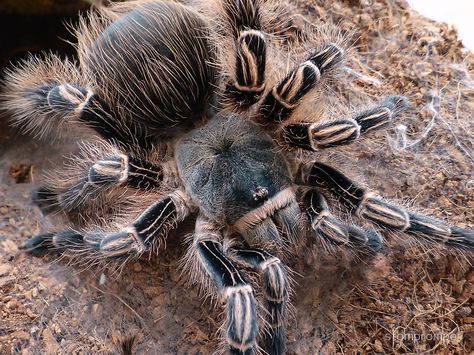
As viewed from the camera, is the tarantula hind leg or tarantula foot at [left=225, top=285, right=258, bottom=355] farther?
the tarantula hind leg

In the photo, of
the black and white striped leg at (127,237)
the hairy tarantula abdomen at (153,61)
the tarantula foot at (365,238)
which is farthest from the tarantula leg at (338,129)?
the black and white striped leg at (127,237)

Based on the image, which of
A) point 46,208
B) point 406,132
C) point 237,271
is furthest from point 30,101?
point 406,132

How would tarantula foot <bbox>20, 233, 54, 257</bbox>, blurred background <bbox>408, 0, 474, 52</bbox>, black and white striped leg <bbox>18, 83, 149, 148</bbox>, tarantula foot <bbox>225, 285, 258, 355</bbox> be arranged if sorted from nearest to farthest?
tarantula foot <bbox>225, 285, 258, 355</bbox>
black and white striped leg <bbox>18, 83, 149, 148</bbox>
tarantula foot <bbox>20, 233, 54, 257</bbox>
blurred background <bbox>408, 0, 474, 52</bbox>

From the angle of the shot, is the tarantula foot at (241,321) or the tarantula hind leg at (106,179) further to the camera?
the tarantula hind leg at (106,179)

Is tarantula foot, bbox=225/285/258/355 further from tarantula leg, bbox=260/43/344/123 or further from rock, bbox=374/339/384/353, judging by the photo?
tarantula leg, bbox=260/43/344/123

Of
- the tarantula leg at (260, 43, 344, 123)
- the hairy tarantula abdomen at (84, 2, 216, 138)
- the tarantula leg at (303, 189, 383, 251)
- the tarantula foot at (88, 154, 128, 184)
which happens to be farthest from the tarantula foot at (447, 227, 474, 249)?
the tarantula foot at (88, 154, 128, 184)

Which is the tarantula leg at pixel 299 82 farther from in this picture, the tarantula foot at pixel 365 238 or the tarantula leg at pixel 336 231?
the tarantula foot at pixel 365 238

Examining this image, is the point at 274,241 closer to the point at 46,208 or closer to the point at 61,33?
the point at 46,208
